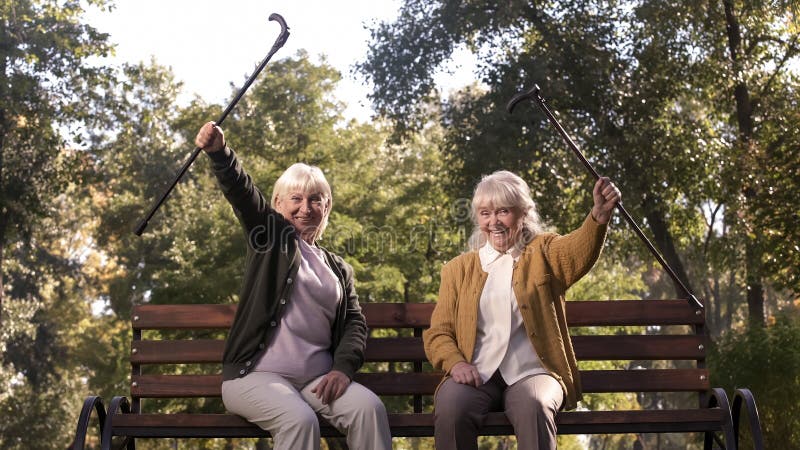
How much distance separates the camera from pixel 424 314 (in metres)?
4.83

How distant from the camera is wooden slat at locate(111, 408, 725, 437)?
4094 mm

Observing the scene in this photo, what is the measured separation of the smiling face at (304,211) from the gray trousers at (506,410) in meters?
0.91

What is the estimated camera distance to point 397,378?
471cm

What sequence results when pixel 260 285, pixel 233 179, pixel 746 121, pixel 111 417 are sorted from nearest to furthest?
pixel 233 179 → pixel 260 285 → pixel 111 417 → pixel 746 121

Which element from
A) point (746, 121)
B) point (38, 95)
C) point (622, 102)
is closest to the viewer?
point (622, 102)

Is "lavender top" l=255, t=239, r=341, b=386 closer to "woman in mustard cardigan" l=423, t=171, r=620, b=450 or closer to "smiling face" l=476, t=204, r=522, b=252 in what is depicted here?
"woman in mustard cardigan" l=423, t=171, r=620, b=450

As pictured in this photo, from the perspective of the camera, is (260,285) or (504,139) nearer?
(260,285)

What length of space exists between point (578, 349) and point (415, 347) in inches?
30.9

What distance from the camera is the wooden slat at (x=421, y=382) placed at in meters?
4.66

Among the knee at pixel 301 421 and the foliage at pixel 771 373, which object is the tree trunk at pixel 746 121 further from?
the knee at pixel 301 421

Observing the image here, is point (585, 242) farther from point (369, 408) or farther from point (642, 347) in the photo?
point (369, 408)

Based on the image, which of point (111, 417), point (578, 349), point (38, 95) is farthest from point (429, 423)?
point (38, 95)

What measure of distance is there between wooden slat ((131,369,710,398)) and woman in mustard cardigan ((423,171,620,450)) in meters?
0.43

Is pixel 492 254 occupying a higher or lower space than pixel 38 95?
lower
